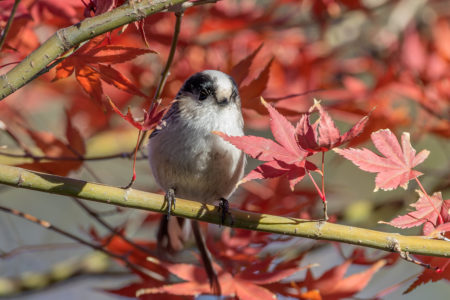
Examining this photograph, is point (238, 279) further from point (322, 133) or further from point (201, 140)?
point (322, 133)

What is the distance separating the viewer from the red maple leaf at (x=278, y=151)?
1054 mm

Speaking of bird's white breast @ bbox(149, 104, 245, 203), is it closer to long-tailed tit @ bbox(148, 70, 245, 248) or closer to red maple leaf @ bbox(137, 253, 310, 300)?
long-tailed tit @ bbox(148, 70, 245, 248)

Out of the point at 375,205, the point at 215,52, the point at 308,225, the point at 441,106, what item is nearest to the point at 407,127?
the point at 441,106

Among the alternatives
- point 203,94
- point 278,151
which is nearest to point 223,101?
point 203,94

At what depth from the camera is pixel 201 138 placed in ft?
5.15

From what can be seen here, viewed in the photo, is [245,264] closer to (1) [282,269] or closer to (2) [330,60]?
(1) [282,269]

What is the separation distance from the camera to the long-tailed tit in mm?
1567

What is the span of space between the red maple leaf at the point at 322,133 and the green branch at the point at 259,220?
7.6 inches

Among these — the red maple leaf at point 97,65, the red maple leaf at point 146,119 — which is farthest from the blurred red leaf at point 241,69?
the red maple leaf at point 146,119

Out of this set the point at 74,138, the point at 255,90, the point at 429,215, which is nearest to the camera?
the point at 429,215

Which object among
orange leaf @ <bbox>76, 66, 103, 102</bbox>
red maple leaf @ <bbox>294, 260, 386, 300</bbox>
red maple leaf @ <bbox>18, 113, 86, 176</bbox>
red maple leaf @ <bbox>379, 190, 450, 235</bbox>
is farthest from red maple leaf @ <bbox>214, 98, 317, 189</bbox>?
red maple leaf @ <bbox>18, 113, 86, 176</bbox>

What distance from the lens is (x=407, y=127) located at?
209 centimetres

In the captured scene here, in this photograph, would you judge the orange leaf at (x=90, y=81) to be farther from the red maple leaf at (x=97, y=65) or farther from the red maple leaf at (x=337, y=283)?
the red maple leaf at (x=337, y=283)

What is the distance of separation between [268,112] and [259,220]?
0.23m
